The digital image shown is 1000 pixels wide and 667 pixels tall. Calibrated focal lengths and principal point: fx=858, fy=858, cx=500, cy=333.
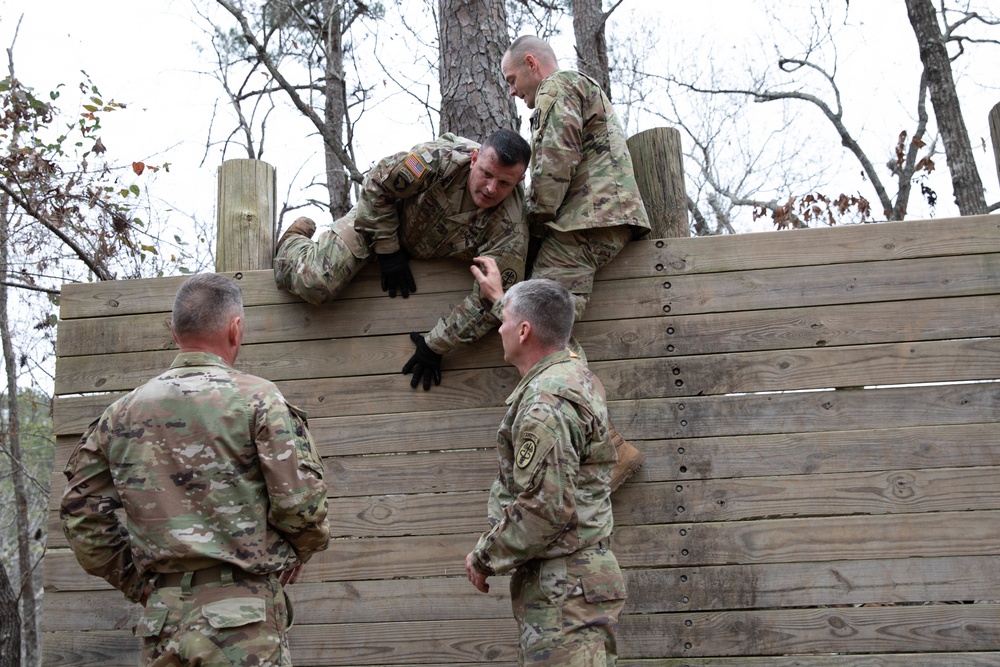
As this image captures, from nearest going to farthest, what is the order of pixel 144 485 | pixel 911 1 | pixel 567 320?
pixel 144 485, pixel 567 320, pixel 911 1

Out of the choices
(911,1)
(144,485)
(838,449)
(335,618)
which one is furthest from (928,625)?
(911,1)

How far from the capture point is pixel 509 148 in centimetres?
372

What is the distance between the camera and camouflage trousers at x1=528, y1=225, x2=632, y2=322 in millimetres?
3916

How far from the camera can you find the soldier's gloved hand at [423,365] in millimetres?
3967

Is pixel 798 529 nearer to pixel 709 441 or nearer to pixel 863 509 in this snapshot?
pixel 863 509

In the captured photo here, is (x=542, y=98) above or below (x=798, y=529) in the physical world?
above

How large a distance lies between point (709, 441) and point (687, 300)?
0.66 m

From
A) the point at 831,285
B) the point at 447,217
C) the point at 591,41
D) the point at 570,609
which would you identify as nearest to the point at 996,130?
→ the point at 831,285

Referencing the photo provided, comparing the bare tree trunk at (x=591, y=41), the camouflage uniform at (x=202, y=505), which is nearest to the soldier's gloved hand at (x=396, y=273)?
the camouflage uniform at (x=202, y=505)

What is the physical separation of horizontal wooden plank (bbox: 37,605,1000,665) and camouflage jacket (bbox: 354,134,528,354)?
Answer: 1289 mm

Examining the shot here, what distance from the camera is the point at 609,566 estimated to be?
2932 millimetres

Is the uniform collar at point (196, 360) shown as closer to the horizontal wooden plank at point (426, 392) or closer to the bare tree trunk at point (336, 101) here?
the horizontal wooden plank at point (426, 392)

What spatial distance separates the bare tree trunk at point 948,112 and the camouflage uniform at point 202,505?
27.2 feet

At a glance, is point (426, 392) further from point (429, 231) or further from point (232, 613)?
point (232, 613)
